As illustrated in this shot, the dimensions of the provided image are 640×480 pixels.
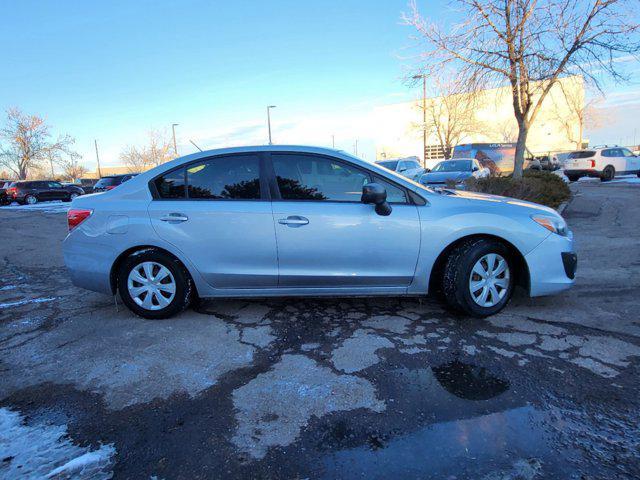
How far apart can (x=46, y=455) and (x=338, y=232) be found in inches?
102

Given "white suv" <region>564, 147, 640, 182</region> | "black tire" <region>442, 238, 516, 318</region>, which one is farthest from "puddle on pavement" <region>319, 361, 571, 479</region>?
"white suv" <region>564, 147, 640, 182</region>

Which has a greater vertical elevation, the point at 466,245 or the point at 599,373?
the point at 466,245

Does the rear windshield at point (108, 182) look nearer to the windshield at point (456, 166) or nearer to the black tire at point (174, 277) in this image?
the windshield at point (456, 166)

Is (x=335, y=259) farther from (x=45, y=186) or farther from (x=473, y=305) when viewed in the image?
(x=45, y=186)

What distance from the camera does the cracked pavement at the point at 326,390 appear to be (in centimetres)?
216

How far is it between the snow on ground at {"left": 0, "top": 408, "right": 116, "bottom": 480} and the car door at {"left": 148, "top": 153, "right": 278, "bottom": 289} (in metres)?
1.82

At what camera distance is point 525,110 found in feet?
39.0

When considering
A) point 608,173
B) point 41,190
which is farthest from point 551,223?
point 41,190

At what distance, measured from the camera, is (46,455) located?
226cm

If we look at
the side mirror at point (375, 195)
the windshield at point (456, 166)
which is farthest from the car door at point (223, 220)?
the windshield at point (456, 166)

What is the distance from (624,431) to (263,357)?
Answer: 234 cm

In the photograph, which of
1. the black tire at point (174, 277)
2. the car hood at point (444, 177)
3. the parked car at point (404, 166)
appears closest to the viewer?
the black tire at point (174, 277)

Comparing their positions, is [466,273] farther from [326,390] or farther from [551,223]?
[326,390]

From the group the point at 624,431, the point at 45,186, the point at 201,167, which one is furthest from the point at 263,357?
the point at 45,186
